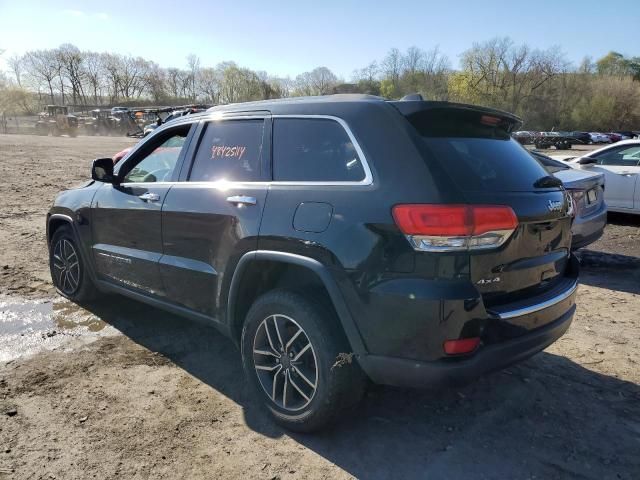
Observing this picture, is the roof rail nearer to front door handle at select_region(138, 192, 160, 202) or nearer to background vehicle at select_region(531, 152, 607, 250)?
front door handle at select_region(138, 192, 160, 202)

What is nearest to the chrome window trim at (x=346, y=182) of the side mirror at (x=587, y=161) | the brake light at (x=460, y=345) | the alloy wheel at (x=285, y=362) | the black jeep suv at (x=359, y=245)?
the black jeep suv at (x=359, y=245)

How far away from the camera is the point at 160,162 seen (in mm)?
4109

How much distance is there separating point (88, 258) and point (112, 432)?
2128mm

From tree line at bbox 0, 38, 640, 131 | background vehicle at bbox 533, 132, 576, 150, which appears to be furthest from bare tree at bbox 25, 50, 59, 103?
background vehicle at bbox 533, 132, 576, 150

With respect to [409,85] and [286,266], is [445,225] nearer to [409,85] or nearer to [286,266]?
[286,266]

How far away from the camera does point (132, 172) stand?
14.2 feet

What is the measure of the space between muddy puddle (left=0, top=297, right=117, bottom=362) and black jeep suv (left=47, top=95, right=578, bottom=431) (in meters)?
1.16

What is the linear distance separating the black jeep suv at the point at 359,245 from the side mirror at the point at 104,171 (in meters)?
0.83

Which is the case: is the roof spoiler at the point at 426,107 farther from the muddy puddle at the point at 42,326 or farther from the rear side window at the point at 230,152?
the muddy puddle at the point at 42,326

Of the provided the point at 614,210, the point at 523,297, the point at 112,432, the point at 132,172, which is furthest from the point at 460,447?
the point at 614,210

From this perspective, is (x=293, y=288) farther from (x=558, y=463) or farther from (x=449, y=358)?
(x=558, y=463)

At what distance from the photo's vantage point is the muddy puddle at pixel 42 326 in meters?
4.08

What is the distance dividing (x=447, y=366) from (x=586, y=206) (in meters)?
4.56

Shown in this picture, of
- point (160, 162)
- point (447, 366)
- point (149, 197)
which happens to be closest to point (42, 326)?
point (149, 197)
